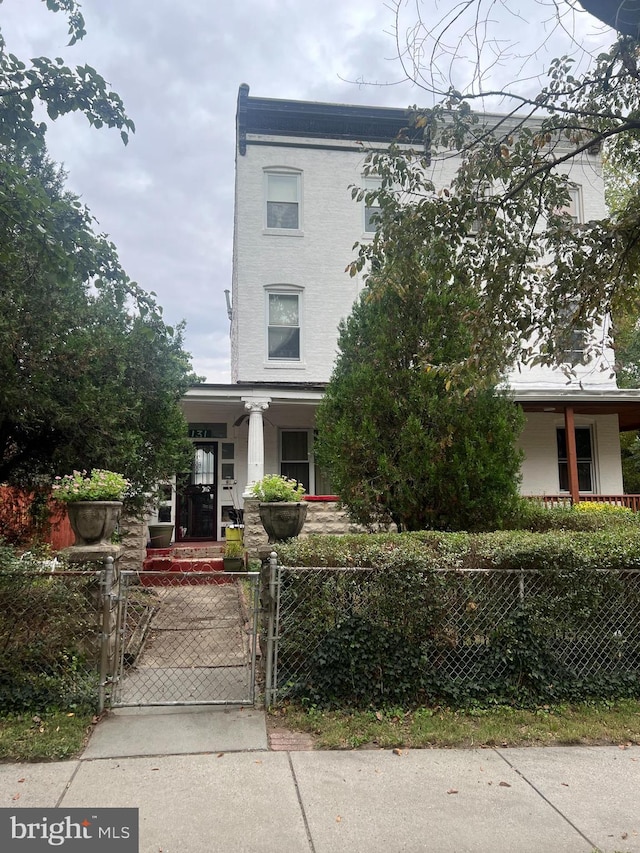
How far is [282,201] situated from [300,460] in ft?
21.7

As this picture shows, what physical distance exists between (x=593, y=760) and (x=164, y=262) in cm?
1184

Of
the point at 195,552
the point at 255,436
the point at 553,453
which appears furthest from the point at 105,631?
the point at 553,453

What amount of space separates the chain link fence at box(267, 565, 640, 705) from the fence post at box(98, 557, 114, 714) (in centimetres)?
130

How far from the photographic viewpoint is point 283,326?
14.1 meters

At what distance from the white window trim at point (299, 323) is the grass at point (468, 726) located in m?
9.98

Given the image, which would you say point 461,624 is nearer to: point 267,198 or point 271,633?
point 271,633

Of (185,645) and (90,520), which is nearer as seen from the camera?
(90,520)

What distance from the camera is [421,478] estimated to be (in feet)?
23.1

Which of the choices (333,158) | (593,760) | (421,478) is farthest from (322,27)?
(333,158)

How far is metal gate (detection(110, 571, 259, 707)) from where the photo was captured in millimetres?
4844

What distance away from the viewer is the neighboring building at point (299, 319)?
13930 millimetres

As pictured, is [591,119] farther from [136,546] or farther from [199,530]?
[199,530]

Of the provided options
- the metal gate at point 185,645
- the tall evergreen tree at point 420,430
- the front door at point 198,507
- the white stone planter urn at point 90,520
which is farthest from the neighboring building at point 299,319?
the white stone planter urn at point 90,520

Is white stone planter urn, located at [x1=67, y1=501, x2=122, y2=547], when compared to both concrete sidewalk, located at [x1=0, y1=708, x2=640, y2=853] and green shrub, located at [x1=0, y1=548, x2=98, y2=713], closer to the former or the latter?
green shrub, located at [x1=0, y1=548, x2=98, y2=713]
